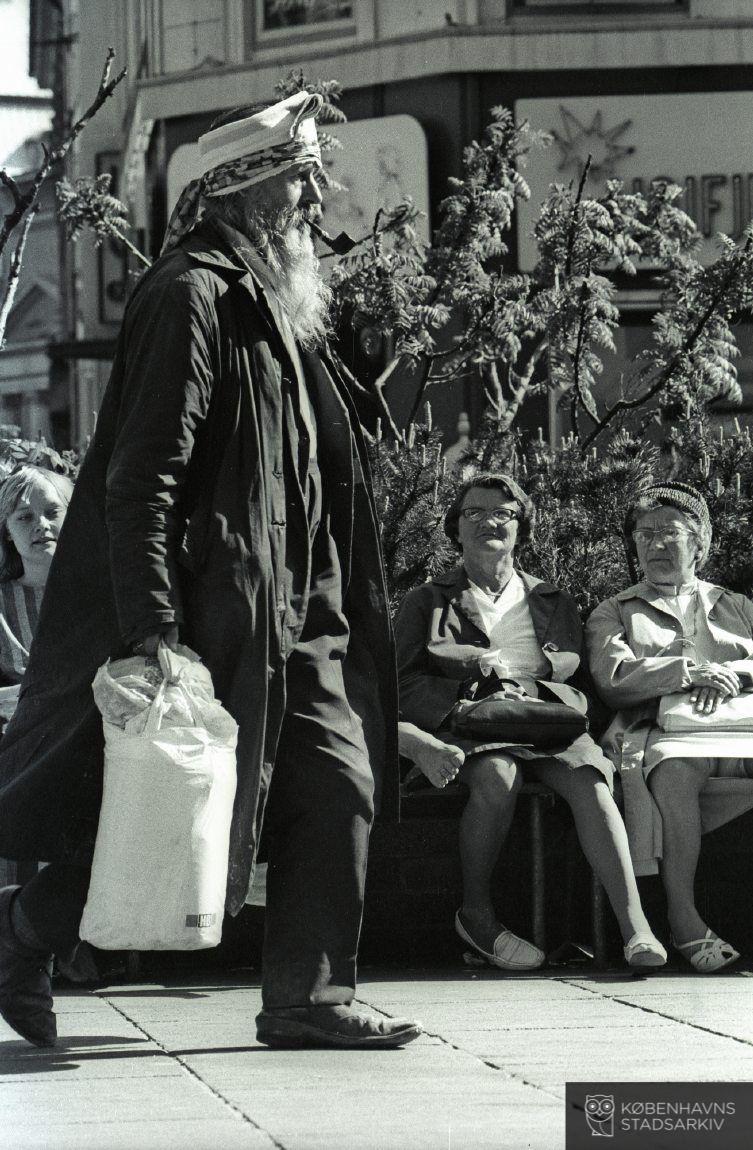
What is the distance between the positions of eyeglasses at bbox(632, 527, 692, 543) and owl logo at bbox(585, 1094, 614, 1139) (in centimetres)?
327

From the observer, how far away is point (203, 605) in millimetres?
3979

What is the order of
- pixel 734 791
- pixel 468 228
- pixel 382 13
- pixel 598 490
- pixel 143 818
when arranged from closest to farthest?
pixel 143 818 → pixel 734 791 → pixel 598 490 → pixel 468 228 → pixel 382 13

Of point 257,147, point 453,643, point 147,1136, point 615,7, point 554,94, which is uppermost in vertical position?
point 615,7

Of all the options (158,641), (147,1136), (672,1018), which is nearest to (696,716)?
(672,1018)

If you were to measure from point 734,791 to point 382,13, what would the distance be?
9597 mm

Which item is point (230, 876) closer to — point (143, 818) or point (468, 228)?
point (143, 818)

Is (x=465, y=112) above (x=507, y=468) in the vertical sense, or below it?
above

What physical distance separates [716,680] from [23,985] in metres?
2.58

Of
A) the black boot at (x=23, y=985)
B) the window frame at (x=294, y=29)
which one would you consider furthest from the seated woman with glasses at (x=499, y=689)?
the window frame at (x=294, y=29)

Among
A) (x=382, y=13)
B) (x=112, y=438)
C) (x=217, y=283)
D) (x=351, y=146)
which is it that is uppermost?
(x=382, y=13)

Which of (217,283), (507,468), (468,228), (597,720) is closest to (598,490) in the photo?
(507,468)

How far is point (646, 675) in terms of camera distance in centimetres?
593

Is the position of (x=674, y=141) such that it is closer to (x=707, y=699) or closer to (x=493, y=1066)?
(x=707, y=699)

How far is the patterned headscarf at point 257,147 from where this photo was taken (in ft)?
13.8
